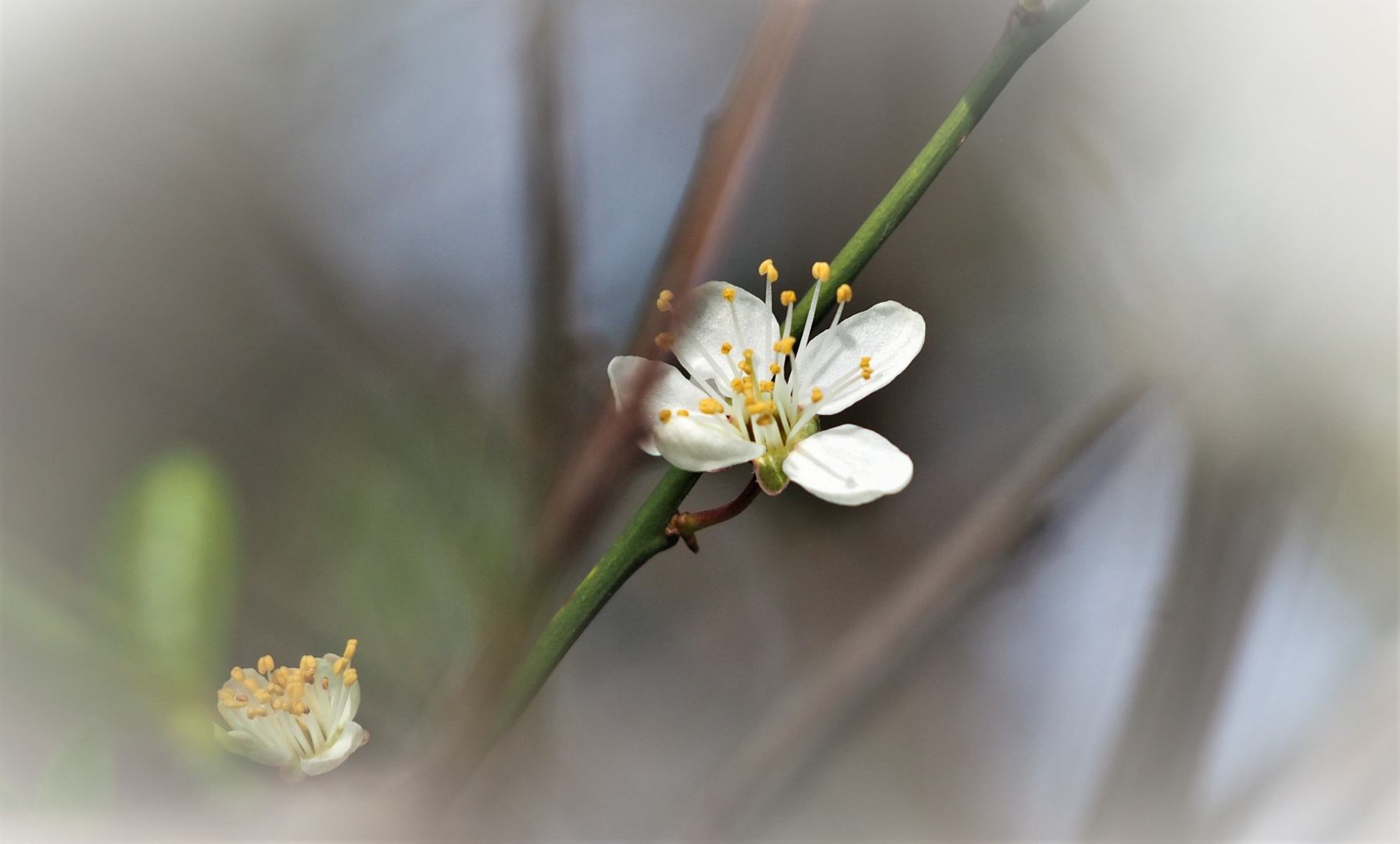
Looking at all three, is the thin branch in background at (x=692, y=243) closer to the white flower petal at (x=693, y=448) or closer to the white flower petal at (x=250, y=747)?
the white flower petal at (x=693, y=448)

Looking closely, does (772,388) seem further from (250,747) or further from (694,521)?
(250,747)

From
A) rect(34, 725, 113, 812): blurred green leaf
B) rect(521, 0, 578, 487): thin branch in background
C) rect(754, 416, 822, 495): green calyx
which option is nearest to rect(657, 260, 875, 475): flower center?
rect(754, 416, 822, 495): green calyx

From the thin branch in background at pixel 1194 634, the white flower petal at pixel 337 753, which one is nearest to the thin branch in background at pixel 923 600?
the thin branch in background at pixel 1194 634

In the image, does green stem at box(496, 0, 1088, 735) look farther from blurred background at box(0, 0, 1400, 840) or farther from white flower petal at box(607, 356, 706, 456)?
blurred background at box(0, 0, 1400, 840)

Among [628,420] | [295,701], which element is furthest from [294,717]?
[628,420]

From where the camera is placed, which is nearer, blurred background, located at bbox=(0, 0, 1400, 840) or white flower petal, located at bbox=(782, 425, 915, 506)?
white flower petal, located at bbox=(782, 425, 915, 506)
